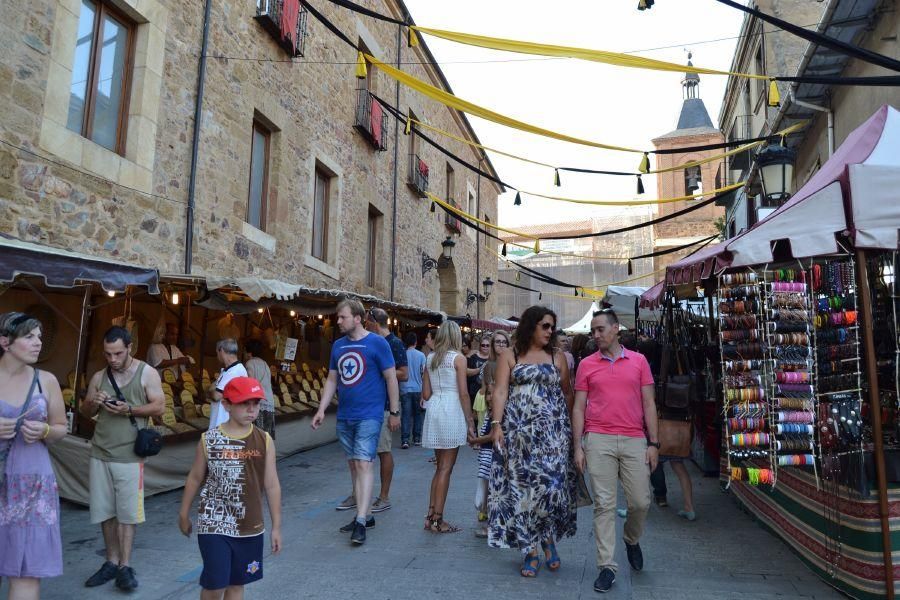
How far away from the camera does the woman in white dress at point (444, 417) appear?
508cm

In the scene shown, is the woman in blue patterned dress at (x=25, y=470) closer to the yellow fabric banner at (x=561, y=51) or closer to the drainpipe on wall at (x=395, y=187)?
the yellow fabric banner at (x=561, y=51)

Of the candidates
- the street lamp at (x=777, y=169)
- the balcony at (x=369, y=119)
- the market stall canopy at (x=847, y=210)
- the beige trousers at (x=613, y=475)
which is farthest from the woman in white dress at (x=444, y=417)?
the balcony at (x=369, y=119)

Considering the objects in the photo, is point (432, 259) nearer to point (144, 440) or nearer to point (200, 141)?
point (200, 141)

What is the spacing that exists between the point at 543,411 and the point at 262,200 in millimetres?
7122

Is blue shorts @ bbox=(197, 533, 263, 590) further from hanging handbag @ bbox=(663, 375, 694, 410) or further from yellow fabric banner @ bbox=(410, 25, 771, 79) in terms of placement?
yellow fabric banner @ bbox=(410, 25, 771, 79)

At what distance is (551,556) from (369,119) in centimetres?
1099


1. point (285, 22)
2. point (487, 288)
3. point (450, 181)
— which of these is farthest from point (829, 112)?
point (487, 288)

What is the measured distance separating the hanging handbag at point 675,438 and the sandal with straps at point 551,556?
158 centimetres

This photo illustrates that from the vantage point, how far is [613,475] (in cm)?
401

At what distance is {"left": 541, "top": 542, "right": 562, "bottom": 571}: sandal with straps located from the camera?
13.8 ft

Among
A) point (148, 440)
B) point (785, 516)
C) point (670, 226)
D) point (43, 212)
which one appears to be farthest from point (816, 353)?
point (670, 226)

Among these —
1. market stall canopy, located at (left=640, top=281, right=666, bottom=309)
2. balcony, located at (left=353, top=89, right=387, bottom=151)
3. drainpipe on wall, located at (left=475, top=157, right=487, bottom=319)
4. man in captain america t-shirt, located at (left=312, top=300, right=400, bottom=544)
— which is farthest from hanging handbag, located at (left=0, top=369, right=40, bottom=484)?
drainpipe on wall, located at (left=475, top=157, right=487, bottom=319)

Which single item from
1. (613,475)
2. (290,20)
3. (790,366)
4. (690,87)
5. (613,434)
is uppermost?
(690,87)

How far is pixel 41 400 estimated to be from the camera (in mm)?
3105
